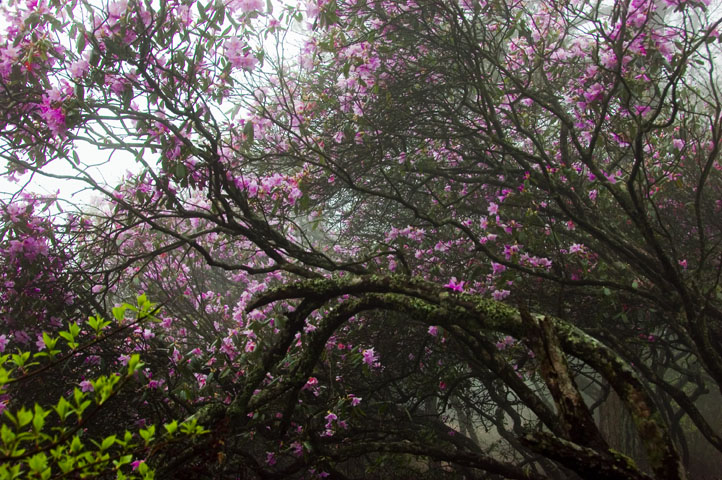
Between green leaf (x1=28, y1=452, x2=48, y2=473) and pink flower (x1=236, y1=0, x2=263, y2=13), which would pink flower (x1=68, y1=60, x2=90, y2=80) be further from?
green leaf (x1=28, y1=452, x2=48, y2=473)

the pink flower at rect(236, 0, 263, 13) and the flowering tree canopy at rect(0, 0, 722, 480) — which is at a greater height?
the pink flower at rect(236, 0, 263, 13)

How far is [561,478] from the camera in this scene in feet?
21.7

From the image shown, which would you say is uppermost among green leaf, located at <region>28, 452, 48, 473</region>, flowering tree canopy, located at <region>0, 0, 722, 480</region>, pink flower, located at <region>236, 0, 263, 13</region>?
pink flower, located at <region>236, 0, 263, 13</region>

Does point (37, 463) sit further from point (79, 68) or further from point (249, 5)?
point (249, 5)

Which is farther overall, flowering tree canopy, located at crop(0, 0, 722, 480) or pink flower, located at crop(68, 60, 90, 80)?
pink flower, located at crop(68, 60, 90, 80)

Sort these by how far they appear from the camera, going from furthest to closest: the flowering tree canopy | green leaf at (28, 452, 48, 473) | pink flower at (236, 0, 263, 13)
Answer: pink flower at (236, 0, 263, 13), the flowering tree canopy, green leaf at (28, 452, 48, 473)

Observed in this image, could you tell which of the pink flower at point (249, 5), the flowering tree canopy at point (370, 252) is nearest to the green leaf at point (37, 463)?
the flowering tree canopy at point (370, 252)

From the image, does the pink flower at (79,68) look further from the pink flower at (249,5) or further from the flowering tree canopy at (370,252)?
the pink flower at (249,5)

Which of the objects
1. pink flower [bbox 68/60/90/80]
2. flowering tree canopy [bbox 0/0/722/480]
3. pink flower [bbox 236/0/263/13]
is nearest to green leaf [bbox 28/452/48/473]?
flowering tree canopy [bbox 0/0/722/480]

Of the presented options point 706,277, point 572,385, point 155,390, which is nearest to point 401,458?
point 155,390

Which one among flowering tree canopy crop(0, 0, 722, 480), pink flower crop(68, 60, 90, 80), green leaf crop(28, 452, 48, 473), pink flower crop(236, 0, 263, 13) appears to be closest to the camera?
green leaf crop(28, 452, 48, 473)

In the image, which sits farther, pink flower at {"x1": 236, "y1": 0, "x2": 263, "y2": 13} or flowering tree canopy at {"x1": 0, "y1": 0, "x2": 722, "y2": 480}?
pink flower at {"x1": 236, "y1": 0, "x2": 263, "y2": 13}

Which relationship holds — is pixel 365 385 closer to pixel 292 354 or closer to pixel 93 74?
pixel 292 354

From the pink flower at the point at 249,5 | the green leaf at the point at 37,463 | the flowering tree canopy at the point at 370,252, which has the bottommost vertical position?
the green leaf at the point at 37,463
